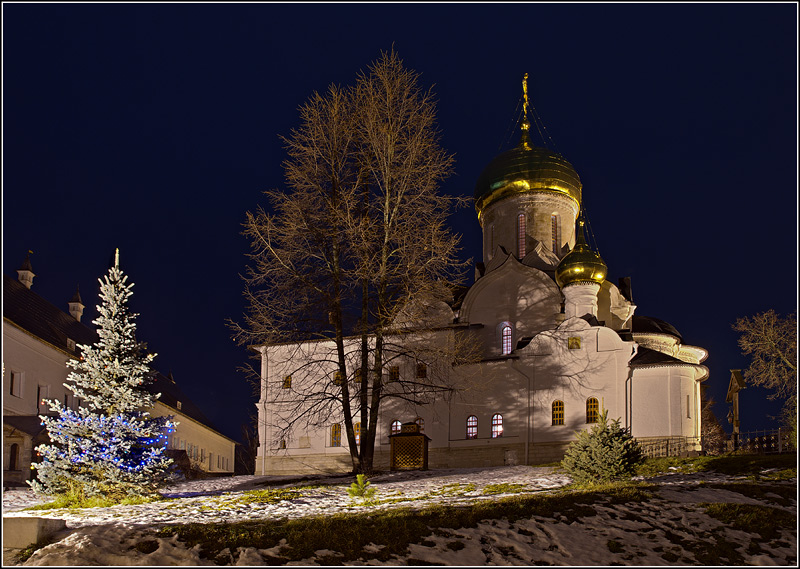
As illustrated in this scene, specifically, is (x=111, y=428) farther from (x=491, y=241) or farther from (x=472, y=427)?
(x=491, y=241)

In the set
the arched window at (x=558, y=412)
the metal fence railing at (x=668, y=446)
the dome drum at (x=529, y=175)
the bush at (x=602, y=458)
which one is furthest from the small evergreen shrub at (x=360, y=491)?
the dome drum at (x=529, y=175)

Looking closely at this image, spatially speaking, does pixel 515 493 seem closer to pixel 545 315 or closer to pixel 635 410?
pixel 635 410

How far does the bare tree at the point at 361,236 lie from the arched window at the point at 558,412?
339 inches

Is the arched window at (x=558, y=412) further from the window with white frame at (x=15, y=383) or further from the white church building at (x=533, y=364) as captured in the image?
the window with white frame at (x=15, y=383)

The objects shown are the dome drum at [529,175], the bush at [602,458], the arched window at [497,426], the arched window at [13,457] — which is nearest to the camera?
the bush at [602,458]

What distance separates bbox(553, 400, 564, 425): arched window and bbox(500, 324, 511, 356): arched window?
3178 millimetres

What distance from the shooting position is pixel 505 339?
31516mm

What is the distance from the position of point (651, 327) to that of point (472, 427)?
7770 mm

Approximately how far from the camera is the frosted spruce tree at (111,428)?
1606cm

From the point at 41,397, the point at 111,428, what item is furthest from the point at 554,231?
the point at 111,428

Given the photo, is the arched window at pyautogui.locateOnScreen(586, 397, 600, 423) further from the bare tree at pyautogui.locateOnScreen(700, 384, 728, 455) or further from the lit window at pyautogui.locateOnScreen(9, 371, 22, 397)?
the lit window at pyautogui.locateOnScreen(9, 371, 22, 397)

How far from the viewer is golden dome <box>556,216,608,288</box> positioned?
29906 millimetres

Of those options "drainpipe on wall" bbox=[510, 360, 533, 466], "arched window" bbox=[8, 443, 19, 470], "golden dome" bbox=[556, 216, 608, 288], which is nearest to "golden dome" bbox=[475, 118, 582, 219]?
"golden dome" bbox=[556, 216, 608, 288]

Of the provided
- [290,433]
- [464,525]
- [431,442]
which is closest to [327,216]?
[464,525]
